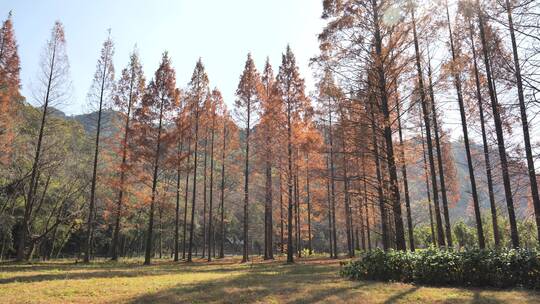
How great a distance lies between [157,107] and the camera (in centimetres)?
2319

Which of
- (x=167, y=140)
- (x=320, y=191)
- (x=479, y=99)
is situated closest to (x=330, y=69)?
(x=479, y=99)

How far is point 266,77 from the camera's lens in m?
27.9

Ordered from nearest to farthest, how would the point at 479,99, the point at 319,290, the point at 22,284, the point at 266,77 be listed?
the point at 319,290 < the point at 22,284 < the point at 479,99 < the point at 266,77

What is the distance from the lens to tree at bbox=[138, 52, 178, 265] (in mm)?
22922

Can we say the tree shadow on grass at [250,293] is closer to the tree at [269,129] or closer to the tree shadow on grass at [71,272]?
the tree shadow on grass at [71,272]

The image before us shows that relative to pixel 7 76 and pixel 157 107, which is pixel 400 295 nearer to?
pixel 157 107

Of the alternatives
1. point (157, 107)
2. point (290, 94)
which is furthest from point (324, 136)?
point (157, 107)

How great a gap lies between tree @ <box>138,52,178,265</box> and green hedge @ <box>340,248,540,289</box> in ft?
50.6

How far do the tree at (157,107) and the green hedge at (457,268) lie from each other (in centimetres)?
1543

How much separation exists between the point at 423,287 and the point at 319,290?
2730mm

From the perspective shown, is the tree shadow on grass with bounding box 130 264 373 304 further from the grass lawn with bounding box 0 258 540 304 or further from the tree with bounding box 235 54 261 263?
the tree with bounding box 235 54 261 263

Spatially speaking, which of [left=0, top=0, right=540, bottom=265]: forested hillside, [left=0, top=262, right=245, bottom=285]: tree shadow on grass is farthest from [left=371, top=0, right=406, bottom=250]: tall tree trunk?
[left=0, top=262, right=245, bottom=285]: tree shadow on grass

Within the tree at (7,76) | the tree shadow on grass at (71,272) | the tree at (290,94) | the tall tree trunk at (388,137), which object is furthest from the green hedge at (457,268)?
the tree at (7,76)

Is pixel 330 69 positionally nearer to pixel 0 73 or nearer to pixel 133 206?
pixel 133 206
